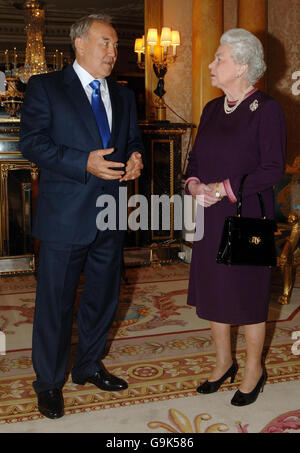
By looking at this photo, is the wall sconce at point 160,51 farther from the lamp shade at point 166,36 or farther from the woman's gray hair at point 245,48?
the woman's gray hair at point 245,48

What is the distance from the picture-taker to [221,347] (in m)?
2.71

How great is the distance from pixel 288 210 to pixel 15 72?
295cm

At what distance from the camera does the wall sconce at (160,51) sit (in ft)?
18.5

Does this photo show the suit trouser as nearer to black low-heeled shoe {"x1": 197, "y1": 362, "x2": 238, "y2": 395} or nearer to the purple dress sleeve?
Answer: black low-heeled shoe {"x1": 197, "y1": 362, "x2": 238, "y2": 395}

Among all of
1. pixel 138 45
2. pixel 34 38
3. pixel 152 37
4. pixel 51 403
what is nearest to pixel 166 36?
pixel 152 37

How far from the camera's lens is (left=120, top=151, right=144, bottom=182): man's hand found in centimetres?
252

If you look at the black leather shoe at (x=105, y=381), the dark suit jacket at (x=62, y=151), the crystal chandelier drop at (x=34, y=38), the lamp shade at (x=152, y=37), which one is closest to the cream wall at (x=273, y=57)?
the lamp shade at (x=152, y=37)

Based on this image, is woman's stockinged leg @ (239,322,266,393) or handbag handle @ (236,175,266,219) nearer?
handbag handle @ (236,175,266,219)

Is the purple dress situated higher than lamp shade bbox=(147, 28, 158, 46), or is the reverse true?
lamp shade bbox=(147, 28, 158, 46)

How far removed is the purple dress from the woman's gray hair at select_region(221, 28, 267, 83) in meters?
0.13

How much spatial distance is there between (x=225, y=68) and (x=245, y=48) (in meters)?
0.12

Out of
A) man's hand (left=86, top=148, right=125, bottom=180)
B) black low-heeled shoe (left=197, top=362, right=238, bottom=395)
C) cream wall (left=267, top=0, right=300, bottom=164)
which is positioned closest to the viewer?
man's hand (left=86, top=148, right=125, bottom=180)

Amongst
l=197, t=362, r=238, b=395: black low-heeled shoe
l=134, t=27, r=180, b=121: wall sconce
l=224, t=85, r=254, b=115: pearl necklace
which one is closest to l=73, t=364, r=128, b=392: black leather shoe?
l=197, t=362, r=238, b=395: black low-heeled shoe
